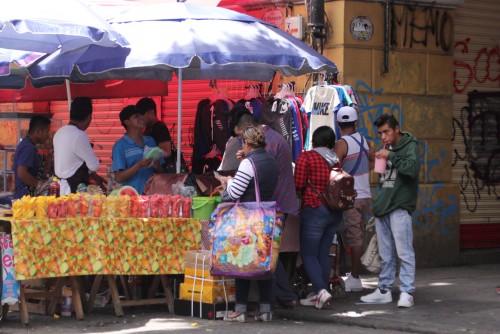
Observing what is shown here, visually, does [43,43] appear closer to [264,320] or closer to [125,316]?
[125,316]

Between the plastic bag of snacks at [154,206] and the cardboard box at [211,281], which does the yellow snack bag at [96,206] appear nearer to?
the plastic bag of snacks at [154,206]

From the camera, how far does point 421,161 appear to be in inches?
542

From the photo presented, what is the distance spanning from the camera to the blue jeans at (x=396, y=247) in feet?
33.7

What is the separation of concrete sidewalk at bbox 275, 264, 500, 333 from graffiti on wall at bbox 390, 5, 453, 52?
3.14 meters

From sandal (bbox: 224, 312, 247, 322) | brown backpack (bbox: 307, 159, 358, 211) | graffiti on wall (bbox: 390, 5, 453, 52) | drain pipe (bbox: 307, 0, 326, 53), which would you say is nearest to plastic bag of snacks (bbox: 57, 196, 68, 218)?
sandal (bbox: 224, 312, 247, 322)

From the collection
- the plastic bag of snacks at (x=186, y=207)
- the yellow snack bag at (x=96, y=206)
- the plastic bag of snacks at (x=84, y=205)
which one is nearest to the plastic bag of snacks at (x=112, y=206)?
the yellow snack bag at (x=96, y=206)

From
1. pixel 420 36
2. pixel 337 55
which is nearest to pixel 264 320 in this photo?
pixel 337 55

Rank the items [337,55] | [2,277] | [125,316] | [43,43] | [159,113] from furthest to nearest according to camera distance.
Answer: [159,113]
[337,55]
[43,43]
[125,316]
[2,277]

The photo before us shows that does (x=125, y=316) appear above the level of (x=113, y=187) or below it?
below

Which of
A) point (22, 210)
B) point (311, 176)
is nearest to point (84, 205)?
point (22, 210)

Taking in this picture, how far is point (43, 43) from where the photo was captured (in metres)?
10.9

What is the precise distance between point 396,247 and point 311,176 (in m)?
1.06

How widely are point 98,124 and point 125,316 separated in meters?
6.55

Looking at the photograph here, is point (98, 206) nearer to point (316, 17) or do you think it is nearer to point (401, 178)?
point (401, 178)
